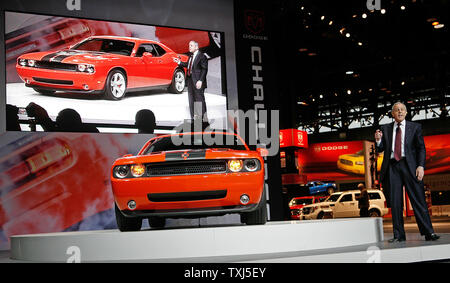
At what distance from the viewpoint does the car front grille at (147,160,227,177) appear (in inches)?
176

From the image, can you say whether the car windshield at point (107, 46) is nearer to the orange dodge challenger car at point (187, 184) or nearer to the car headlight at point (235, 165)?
the orange dodge challenger car at point (187, 184)

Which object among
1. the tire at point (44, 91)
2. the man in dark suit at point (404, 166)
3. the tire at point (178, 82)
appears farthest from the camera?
the tire at point (178, 82)

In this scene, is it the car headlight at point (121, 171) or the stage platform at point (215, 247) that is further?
the car headlight at point (121, 171)

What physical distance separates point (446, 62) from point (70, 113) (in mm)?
15239

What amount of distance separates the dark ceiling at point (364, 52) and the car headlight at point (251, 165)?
7.71 meters

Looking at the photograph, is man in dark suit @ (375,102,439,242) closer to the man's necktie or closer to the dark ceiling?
the man's necktie

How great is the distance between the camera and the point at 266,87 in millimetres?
9805

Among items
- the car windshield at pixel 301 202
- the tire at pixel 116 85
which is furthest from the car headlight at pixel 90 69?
the car windshield at pixel 301 202

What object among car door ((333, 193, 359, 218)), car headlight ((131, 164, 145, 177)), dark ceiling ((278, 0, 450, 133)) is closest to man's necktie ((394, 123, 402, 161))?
car headlight ((131, 164, 145, 177))

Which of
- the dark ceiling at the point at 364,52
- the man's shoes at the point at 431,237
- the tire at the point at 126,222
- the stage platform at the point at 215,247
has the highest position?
the dark ceiling at the point at 364,52

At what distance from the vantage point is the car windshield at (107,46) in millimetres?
8250

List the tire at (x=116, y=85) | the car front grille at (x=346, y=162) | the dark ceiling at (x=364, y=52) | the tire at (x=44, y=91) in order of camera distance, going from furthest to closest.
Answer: the car front grille at (x=346, y=162) < the dark ceiling at (x=364, y=52) < the tire at (x=116, y=85) < the tire at (x=44, y=91)

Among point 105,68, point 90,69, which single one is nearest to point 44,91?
point 90,69
